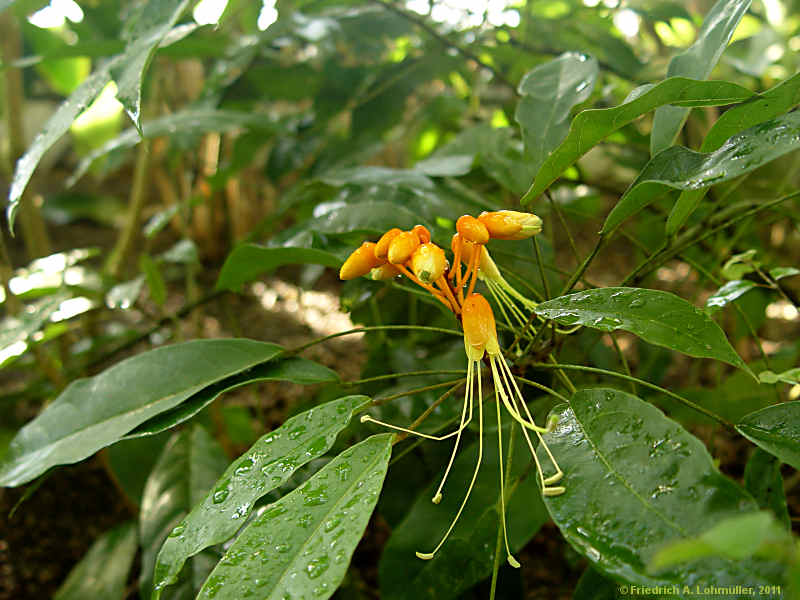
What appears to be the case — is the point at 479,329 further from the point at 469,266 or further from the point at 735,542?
the point at 735,542

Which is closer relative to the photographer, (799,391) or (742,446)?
(799,391)

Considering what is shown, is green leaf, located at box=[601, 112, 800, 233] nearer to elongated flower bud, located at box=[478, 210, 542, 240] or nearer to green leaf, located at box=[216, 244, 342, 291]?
elongated flower bud, located at box=[478, 210, 542, 240]

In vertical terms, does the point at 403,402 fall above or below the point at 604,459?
below

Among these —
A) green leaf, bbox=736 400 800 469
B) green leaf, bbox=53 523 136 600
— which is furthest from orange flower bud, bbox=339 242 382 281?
green leaf, bbox=53 523 136 600

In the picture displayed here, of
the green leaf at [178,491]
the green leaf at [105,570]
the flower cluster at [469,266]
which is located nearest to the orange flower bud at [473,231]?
the flower cluster at [469,266]

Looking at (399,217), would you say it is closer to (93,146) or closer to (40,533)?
(40,533)

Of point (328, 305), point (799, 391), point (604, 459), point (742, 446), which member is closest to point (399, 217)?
point (604, 459)
